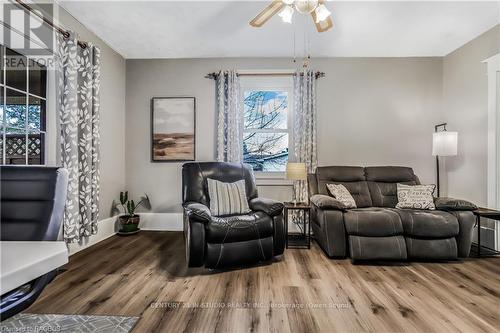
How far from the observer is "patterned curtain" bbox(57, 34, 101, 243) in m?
2.81

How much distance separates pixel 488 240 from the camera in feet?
10.9

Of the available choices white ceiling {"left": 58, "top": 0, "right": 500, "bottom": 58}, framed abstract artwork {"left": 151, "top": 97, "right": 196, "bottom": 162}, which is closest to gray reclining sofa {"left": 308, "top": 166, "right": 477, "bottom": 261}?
white ceiling {"left": 58, "top": 0, "right": 500, "bottom": 58}

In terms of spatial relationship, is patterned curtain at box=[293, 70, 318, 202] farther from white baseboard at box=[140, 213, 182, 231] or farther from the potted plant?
the potted plant

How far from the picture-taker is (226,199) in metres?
2.95

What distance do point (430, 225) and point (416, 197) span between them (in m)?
0.49

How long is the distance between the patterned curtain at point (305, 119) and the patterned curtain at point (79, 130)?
106 inches

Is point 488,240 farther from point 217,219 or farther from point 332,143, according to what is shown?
point 217,219

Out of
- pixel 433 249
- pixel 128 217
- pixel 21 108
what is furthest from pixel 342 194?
pixel 21 108

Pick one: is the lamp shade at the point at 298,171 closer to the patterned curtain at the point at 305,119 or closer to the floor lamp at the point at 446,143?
the patterned curtain at the point at 305,119

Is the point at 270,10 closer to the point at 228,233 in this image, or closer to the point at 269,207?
the point at 269,207

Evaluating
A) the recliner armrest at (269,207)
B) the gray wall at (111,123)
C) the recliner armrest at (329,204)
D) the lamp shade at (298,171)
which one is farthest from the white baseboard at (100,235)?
the recliner armrest at (329,204)

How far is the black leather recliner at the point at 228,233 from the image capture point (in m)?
2.43

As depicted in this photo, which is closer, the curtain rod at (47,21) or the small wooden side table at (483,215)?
the curtain rod at (47,21)

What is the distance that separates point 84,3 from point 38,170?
Result: 2.56m
